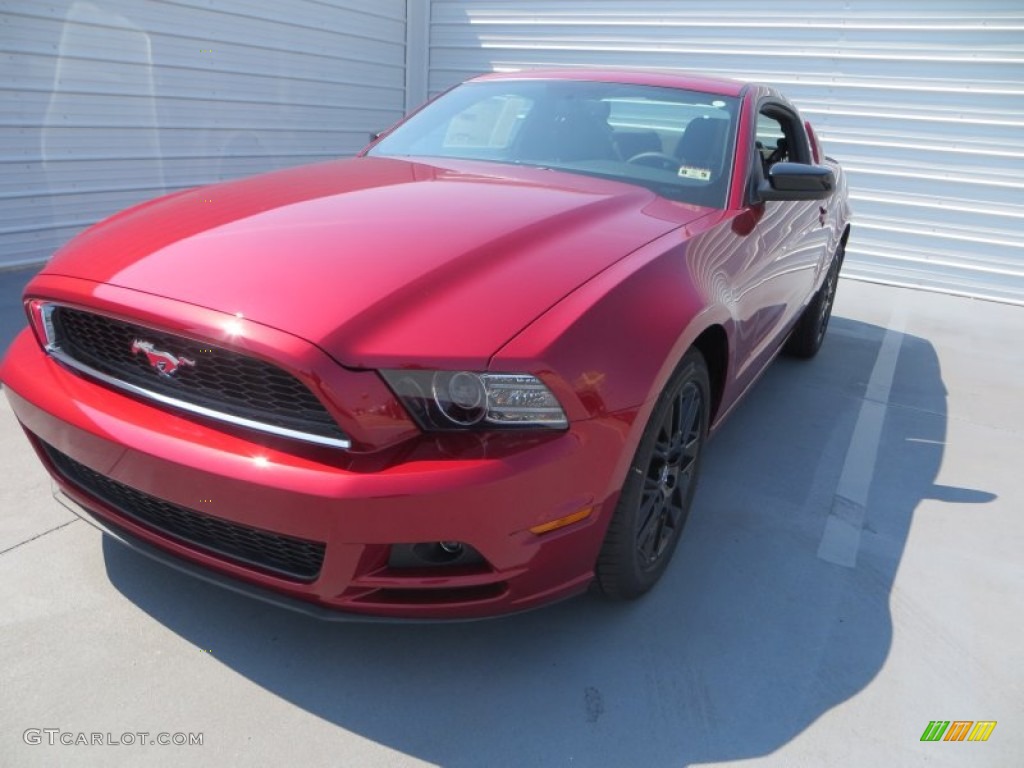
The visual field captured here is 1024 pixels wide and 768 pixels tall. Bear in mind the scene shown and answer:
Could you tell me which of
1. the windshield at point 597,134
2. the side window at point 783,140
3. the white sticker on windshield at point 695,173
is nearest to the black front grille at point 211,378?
the windshield at point 597,134

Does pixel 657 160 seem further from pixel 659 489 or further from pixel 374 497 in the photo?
pixel 374 497

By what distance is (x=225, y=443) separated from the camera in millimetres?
1661

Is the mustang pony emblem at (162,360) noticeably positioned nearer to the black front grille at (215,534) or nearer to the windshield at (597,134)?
the black front grille at (215,534)

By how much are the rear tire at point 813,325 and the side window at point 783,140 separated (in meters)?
0.83

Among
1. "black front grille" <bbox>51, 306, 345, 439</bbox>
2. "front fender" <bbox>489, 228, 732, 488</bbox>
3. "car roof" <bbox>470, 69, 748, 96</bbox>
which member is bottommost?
"black front grille" <bbox>51, 306, 345, 439</bbox>

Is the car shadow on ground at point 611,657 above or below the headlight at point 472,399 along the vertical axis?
below

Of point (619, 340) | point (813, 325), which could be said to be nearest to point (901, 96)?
point (813, 325)

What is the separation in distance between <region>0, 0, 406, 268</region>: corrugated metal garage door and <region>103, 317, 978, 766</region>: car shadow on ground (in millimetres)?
4247

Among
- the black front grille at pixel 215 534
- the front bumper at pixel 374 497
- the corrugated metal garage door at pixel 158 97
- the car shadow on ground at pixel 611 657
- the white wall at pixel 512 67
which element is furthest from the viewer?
the white wall at pixel 512 67

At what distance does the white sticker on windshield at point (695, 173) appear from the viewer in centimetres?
282

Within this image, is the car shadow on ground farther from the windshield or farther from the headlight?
the windshield

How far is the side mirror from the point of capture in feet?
9.12

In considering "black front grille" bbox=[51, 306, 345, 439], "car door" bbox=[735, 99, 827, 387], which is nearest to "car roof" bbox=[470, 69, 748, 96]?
"car door" bbox=[735, 99, 827, 387]

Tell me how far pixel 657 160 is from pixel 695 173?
169mm
